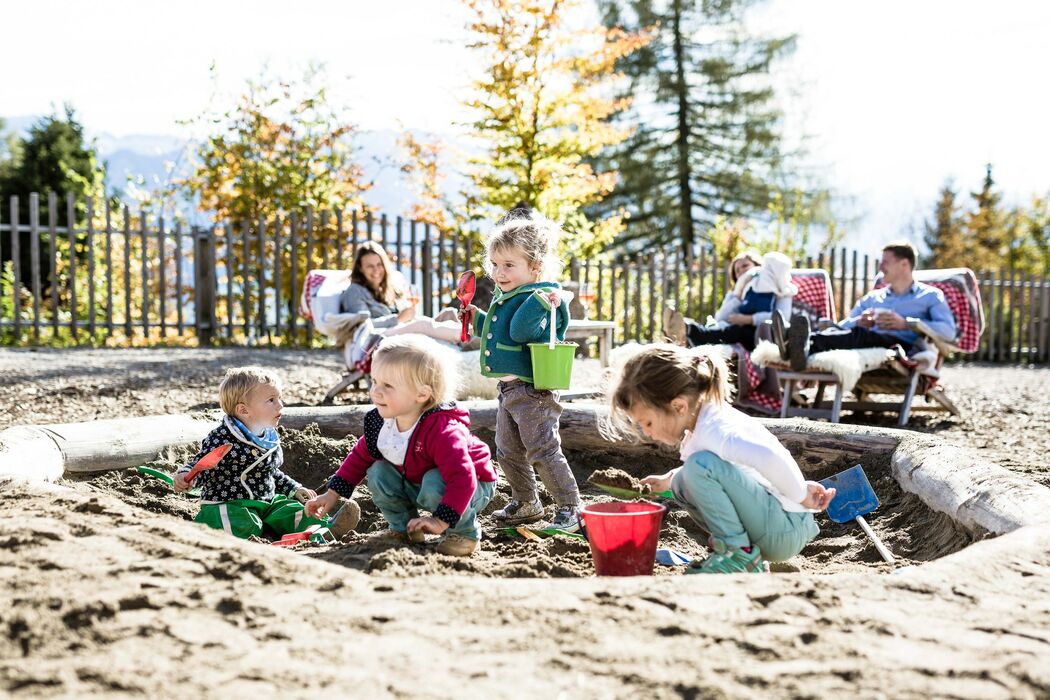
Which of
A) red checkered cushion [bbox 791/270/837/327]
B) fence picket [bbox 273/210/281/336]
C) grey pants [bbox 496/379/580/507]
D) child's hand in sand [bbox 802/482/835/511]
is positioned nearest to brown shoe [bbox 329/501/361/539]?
grey pants [bbox 496/379/580/507]

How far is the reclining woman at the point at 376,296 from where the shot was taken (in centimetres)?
730

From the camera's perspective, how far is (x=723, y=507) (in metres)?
3.00

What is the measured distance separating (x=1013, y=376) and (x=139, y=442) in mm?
11768

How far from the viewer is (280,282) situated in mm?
13922

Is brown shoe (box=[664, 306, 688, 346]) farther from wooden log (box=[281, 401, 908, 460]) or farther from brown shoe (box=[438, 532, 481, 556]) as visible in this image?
brown shoe (box=[438, 532, 481, 556])

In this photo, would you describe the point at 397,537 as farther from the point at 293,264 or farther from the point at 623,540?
the point at 293,264

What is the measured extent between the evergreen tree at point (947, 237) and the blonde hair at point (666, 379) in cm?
2436

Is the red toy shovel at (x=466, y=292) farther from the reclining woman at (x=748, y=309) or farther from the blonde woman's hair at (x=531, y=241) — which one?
the reclining woman at (x=748, y=309)

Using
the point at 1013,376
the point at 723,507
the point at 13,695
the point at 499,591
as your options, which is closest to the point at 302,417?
the point at 723,507

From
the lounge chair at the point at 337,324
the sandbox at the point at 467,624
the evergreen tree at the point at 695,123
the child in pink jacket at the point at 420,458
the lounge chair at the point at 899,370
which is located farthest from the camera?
the evergreen tree at the point at 695,123

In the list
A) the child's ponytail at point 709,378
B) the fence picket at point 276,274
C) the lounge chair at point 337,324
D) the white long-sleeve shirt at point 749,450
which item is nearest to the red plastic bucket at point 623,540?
the white long-sleeve shirt at point 749,450

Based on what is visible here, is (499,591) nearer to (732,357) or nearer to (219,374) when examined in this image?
(732,357)

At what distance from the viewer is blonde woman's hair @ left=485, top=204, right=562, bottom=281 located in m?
3.96

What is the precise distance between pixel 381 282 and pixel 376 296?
0.12 m
